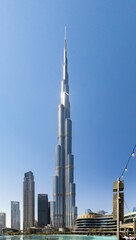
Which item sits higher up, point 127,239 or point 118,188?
point 118,188

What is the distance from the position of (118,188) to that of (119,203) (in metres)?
0.89

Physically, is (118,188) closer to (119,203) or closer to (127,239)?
(119,203)

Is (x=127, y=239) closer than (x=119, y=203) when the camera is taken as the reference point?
No

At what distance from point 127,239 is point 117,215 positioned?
15716mm

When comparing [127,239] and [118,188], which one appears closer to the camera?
[118,188]

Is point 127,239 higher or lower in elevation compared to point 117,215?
lower

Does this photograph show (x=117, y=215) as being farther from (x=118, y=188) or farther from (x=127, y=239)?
(x=127, y=239)

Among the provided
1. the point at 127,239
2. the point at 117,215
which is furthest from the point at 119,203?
the point at 127,239

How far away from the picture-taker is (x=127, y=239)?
30734 mm

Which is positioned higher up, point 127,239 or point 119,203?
point 119,203

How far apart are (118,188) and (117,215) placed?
148cm

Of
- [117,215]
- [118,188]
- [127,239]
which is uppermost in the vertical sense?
[118,188]

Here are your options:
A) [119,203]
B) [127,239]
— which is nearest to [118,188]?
[119,203]
